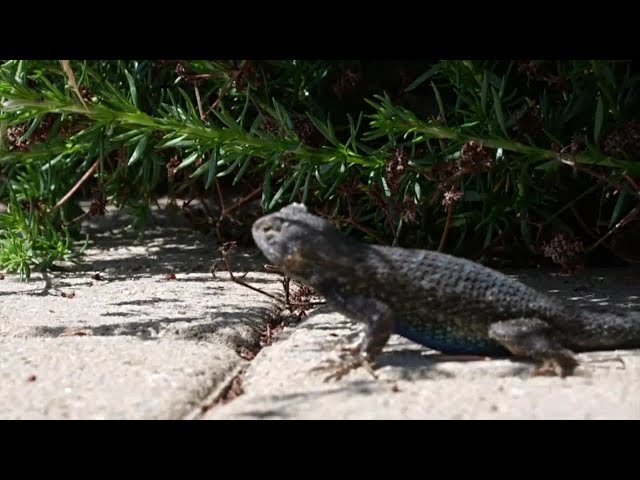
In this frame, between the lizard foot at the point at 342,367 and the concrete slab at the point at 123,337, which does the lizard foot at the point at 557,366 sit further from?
the concrete slab at the point at 123,337

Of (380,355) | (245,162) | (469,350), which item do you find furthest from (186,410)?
(245,162)

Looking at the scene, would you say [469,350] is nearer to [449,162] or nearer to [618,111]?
[449,162]

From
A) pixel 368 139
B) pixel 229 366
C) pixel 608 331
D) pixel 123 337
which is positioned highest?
pixel 368 139

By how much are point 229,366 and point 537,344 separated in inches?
52.4

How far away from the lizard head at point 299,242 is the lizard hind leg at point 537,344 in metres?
0.77

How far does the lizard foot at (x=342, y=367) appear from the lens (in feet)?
12.7

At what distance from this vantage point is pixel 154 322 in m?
4.85

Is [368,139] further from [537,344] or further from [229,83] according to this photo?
[537,344]

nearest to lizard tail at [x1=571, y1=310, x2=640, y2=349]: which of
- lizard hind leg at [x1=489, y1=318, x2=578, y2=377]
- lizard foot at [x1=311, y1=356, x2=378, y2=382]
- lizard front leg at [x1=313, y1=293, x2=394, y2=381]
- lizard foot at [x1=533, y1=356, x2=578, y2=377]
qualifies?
lizard hind leg at [x1=489, y1=318, x2=578, y2=377]

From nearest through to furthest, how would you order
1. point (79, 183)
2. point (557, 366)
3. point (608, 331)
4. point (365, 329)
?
point (557, 366) → point (365, 329) → point (608, 331) → point (79, 183)

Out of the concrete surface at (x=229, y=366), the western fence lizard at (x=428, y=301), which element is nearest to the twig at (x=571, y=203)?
the concrete surface at (x=229, y=366)

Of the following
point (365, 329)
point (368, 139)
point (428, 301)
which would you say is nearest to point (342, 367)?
point (365, 329)

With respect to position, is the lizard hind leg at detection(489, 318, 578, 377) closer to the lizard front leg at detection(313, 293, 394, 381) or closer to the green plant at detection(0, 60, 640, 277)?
the lizard front leg at detection(313, 293, 394, 381)

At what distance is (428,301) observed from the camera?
418 centimetres
